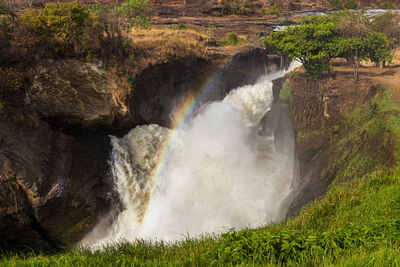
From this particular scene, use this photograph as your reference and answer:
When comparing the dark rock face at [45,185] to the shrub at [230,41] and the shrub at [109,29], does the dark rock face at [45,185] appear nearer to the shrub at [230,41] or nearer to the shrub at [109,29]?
the shrub at [109,29]

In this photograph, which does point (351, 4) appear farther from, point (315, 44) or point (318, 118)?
point (318, 118)

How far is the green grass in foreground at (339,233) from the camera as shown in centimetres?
353

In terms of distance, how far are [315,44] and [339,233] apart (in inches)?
499

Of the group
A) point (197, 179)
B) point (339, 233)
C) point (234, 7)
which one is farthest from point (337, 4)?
point (339, 233)

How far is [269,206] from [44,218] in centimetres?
1000

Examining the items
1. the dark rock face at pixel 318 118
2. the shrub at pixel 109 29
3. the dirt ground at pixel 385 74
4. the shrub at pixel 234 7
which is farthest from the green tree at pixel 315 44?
the shrub at pixel 234 7

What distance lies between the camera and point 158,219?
11.9 meters

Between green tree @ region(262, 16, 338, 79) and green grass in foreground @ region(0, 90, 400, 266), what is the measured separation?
3.99 m

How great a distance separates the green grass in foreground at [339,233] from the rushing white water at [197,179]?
4.22 metres

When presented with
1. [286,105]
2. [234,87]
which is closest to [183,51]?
[234,87]

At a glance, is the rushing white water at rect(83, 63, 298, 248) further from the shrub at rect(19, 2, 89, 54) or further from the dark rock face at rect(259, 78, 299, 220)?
the shrub at rect(19, 2, 89, 54)

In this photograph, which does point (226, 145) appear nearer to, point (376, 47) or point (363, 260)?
point (376, 47)

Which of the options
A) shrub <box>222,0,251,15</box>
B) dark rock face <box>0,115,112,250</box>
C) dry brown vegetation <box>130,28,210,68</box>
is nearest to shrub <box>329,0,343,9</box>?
shrub <box>222,0,251,15</box>

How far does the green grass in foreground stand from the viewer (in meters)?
3.53
